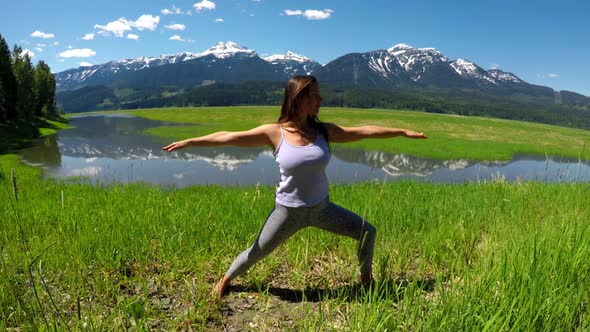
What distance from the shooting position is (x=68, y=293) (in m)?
3.85

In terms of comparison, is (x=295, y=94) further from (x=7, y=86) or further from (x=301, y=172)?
(x=7, y=86)

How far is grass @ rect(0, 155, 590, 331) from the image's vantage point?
2557 millimetres

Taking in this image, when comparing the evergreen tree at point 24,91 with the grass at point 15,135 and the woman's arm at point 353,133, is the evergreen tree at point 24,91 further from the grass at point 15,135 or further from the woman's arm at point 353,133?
the woman's arm at point 353,133

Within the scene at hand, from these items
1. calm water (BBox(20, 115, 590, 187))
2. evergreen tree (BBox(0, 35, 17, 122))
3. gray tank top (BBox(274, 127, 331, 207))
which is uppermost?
evergreen tree (BBox(0, 35, 17, 122))

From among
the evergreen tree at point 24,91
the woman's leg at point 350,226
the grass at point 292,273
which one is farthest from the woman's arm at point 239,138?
the evergreen tree at point 24,91

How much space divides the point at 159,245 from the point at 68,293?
4.64 ft

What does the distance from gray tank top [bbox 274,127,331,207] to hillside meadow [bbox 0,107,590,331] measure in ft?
3.05

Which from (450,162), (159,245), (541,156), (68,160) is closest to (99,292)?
(159,245)

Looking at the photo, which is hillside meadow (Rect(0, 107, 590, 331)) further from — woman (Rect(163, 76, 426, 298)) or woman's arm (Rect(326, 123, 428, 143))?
woman's arm (Rect(326, 123, 428, 143))

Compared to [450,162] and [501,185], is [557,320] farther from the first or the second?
[450,162]

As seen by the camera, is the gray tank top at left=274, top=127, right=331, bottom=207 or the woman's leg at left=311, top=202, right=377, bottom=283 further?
the woman's leg at left=311, top=202, right=377, bottom=283

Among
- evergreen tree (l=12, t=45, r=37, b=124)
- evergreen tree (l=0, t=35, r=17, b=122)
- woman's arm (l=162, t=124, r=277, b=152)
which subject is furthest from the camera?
→ evergreen tree (l=12, t=45, r=37, b=124)

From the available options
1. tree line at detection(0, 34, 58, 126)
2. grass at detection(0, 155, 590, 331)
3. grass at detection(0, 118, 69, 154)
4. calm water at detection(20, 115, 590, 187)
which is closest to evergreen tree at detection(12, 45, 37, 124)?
tree line at detection(0, 34, 58, 126)

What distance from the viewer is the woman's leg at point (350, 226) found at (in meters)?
3.86
